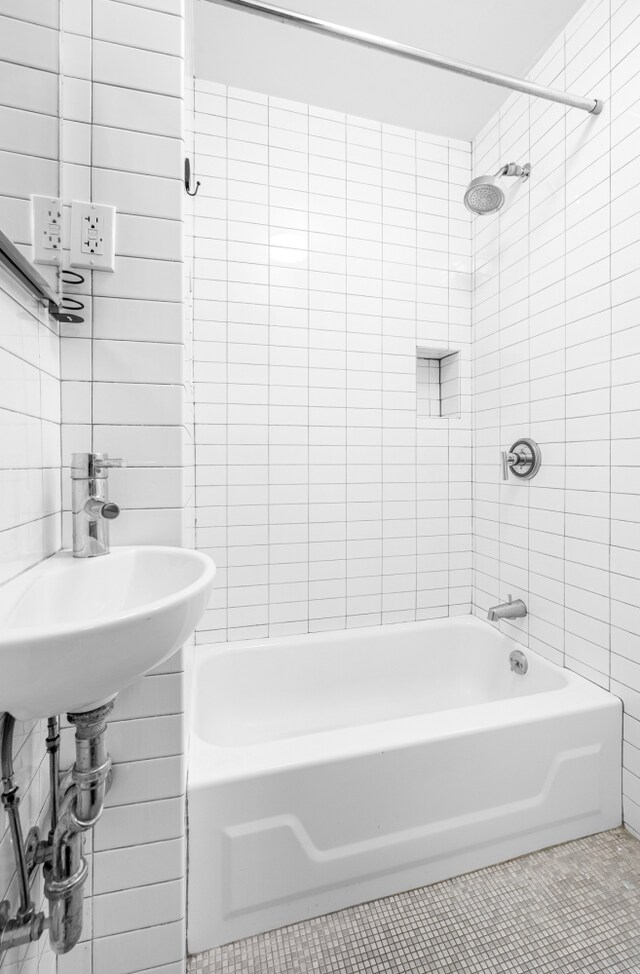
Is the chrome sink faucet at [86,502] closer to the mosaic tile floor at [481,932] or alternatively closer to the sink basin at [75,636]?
the sink basin at [75,636]

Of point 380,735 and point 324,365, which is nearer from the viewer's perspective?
point 380,735

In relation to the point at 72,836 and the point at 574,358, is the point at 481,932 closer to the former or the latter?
the point at 72,836

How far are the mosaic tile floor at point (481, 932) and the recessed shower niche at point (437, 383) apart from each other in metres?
1.77

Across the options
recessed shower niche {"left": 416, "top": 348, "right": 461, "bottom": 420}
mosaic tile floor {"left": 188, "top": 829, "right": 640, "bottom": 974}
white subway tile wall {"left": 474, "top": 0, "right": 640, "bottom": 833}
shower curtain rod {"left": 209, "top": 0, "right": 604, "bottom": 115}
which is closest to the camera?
mosaic tile floor {"left": 188, "top": 829, "right": 640, "bottom": 974}

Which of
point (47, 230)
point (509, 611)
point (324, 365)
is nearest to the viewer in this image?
point (47, 230)

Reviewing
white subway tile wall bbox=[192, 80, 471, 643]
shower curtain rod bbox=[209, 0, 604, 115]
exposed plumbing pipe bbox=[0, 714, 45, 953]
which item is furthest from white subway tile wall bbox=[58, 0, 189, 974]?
white subway tile wall bbox=[192, 80, 471, 643]

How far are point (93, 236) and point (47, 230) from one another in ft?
0.28

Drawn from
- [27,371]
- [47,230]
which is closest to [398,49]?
[47,230]

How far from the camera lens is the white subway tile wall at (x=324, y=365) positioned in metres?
1.82

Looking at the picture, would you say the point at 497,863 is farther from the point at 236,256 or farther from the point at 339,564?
the point at 236,256

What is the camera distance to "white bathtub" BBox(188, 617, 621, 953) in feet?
3.39

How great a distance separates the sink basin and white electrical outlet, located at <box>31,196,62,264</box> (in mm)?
625

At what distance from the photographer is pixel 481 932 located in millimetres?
1064

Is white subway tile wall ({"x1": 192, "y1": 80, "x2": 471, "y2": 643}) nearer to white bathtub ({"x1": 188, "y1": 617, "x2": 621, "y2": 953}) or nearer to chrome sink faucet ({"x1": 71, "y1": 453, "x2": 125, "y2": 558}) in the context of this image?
white bathtub ({"x1": 188, "y1": 617, "x2": 621, "y2": 953})
